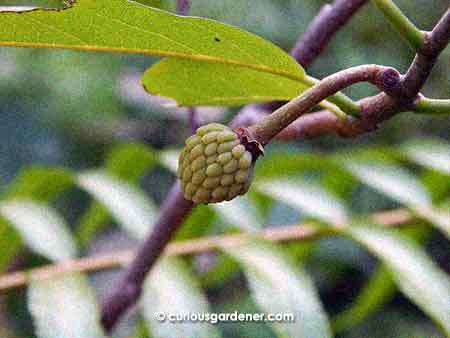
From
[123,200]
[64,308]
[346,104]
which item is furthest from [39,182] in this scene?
[346,104]

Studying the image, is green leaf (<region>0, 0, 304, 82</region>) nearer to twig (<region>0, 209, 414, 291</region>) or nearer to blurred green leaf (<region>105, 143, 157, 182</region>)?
twig (<region>0, 209, 414, 291</region>)

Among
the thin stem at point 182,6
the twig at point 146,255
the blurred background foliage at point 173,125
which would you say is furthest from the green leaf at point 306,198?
the blurred background foliage at point 173,125

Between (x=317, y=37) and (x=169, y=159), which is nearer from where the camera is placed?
(x=317, y=37)

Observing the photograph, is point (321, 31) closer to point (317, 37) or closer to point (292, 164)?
point (317, 37)

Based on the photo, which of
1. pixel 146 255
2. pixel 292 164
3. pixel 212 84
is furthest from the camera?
pixel 292 164

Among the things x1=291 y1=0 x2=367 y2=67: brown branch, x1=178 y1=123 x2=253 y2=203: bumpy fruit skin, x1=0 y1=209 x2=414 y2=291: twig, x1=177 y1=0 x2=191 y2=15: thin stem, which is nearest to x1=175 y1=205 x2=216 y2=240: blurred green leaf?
x1=0 y1=209 x2=414 y2=291: twig

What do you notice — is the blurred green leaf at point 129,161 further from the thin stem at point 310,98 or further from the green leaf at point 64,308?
the thin stem at point 310,98

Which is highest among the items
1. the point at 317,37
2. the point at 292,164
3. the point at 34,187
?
the point at 317,37
